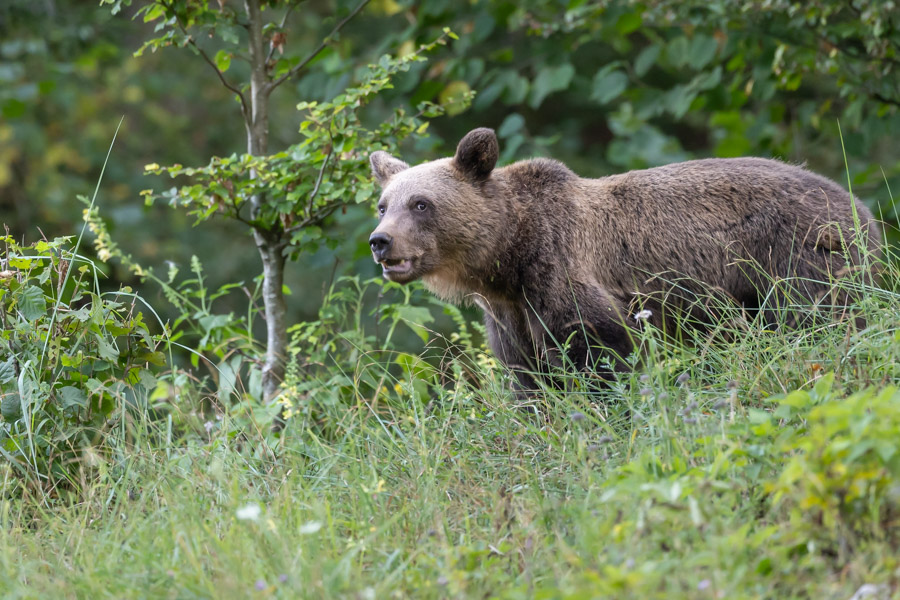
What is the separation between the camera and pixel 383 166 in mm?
5438

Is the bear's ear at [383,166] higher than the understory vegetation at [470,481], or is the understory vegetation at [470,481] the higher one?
the bear's ear at [383,166]

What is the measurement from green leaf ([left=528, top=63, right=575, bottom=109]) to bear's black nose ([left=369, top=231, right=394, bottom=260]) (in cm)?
337

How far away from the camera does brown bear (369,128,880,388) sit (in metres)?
4.92

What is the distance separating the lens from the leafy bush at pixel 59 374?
161 inches

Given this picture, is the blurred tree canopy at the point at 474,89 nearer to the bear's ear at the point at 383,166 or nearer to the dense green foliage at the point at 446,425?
the dense green foliage at the point at 446,425

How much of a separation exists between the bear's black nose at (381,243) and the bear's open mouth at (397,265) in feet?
0.33

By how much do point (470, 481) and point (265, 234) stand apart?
279 centimetres

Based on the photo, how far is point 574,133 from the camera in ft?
42.9

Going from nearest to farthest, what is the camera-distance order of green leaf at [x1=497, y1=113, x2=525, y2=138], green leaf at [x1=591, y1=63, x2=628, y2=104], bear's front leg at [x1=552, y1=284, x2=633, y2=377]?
bear's front leg at [x1=552, y1=284, x2=633, y2=377] < green leaf at [x1=497, y1=113, x2=525, y2=138] < green leaf at [x1=591, y1=63, x2=628, y2=104]

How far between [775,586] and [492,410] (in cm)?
172

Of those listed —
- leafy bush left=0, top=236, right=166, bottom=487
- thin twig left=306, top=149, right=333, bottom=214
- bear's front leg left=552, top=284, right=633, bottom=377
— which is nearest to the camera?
leafy bush left=0, top=236, right=166, bottom=487

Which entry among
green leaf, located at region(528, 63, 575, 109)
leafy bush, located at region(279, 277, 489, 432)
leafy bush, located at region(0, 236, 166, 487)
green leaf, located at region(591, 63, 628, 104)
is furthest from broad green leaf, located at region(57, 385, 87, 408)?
green leaf, located at region(591, 63, 628, 104)

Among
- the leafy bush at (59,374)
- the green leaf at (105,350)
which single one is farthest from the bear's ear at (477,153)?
the green leaf at (105,350)

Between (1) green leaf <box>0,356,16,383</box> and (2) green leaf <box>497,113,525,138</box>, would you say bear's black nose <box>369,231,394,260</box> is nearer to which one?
(1) green leaf <box>0,356,16,383</box>
